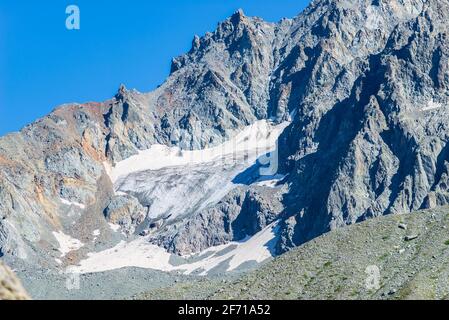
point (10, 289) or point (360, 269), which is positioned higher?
point (10, 289)

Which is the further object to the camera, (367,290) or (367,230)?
(367,230)

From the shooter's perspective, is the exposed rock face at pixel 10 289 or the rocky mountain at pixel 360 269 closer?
the exposed rock face at pixel 10 289

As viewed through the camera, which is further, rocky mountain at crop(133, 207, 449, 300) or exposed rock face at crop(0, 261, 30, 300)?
rocky mountain at crop(133, 207, 449, 300)

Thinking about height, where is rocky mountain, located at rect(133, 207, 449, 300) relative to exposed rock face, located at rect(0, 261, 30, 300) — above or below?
below

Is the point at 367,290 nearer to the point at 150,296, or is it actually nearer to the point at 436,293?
the point at 436,293

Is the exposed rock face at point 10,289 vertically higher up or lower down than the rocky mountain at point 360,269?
higher up

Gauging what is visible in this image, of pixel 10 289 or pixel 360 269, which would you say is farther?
pixel 360 269
